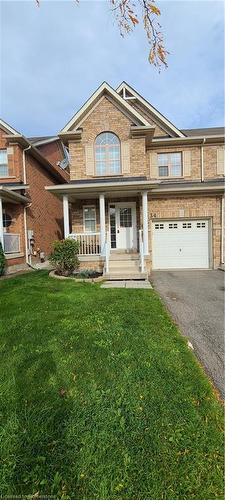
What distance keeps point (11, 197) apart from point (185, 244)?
8.48 metres

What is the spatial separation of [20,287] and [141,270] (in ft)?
14.2

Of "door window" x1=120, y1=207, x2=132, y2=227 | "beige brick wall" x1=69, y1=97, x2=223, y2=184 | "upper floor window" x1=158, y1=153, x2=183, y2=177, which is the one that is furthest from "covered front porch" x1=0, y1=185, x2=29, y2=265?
"upper floor window" x1=158, y1=153, x2=183, y2=177

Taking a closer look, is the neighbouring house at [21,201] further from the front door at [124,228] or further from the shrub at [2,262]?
the front door at [124,228]

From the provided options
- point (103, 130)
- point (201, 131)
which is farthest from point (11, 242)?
point (201, 131)

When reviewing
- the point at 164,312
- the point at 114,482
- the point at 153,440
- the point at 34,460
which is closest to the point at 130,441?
the point at 153,440

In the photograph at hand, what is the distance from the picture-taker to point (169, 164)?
1359cm

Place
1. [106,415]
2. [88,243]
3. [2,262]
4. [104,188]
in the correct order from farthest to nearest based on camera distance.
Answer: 1. [88,243]
2. [2,262]
3. [104,188]
4. [106,415]

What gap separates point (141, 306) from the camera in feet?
19.4

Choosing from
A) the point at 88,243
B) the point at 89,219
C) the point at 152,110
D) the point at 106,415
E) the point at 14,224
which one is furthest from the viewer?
the point at 152,110

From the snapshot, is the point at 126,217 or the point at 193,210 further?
the point at 126,217

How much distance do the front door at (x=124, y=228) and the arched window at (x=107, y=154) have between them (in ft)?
5.42

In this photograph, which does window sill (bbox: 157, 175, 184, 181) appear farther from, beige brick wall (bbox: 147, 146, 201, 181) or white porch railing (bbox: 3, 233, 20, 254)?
white porch railing (bbox: 3, 233, 20, 254)

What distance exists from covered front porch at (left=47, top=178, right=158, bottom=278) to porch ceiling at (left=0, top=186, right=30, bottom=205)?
233 centimetres

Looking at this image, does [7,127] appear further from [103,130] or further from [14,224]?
[103,130]
